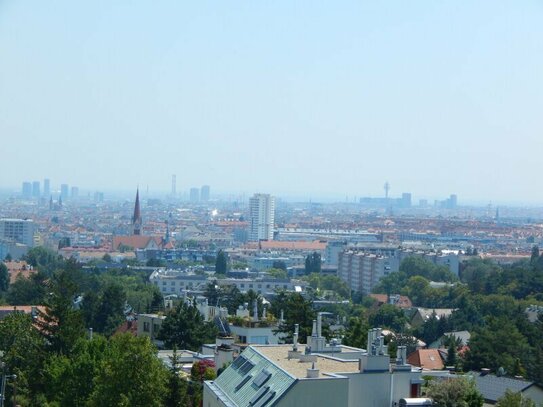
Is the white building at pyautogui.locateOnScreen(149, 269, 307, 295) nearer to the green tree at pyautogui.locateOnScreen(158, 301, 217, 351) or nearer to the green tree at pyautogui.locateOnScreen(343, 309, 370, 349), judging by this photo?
the green tree at pyautogui.locateOnScreen(158, 301, 217, 351)

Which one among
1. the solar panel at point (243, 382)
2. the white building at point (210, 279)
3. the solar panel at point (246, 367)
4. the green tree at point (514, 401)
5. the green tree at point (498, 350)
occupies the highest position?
the solar panel at point (246, 367)

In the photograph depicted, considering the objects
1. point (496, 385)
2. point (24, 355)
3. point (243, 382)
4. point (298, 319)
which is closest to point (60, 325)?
point (24, 355)

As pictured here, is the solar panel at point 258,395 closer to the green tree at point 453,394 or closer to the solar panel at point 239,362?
the solar panel at point 239,362

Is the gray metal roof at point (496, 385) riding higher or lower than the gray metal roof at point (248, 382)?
lower

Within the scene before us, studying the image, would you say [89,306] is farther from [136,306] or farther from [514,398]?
[514,398]

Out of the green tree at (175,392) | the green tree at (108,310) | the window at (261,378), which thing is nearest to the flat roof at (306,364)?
the window at (261,378)

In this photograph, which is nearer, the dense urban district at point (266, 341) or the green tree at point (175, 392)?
the dense urban district at point (266, 341)

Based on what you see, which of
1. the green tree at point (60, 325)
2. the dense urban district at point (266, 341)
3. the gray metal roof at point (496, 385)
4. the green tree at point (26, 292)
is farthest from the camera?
Answer: the green tree at point (26, 292)

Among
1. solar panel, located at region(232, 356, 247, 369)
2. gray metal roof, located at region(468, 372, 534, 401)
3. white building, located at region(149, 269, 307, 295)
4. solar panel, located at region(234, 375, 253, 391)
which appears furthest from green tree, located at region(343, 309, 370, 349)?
white building, located at region(149, 269, 307, 295)
